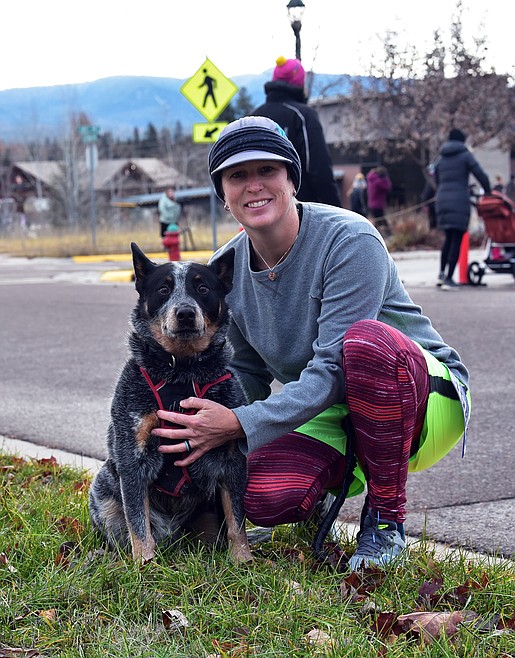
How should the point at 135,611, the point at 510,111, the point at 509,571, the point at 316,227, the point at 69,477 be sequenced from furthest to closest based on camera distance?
1. the point at 510,111
2. the point at 69,477
3. the point at 316,227
4. the point at 509,571
5. the point at 135,611

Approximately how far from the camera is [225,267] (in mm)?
3365

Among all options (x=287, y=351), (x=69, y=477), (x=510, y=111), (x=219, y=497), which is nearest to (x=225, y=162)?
(x=287, y=351)

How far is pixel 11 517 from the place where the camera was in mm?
3604

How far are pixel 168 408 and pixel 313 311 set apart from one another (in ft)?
2.14

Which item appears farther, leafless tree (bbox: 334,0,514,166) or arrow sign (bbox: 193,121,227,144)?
leafless tree (bbox: 334,0,514,166)

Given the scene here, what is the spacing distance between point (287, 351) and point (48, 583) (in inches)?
47.7

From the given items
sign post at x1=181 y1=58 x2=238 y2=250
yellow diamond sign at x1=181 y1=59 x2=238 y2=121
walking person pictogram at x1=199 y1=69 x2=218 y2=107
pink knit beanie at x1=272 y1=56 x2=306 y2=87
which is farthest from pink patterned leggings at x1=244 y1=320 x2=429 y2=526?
walking person pictogram at x1=199 y1=69 x2=218 y2=107

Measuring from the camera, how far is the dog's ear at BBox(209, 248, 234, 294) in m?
Answer: 3.36

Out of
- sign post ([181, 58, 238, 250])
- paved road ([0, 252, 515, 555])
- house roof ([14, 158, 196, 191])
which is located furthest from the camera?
house roof ([14, 158, 196, 191])

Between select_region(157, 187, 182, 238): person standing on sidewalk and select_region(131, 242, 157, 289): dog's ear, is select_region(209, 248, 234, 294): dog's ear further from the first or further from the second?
select_region(157, 187, 182, 238): person standing on sidewalk

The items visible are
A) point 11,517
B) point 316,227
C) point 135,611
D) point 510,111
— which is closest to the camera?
point 135,611

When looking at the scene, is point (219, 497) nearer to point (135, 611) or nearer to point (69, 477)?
point (135, 611)

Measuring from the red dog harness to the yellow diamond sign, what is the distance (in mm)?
12542

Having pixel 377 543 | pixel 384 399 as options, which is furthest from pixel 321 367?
pixel 377 543
